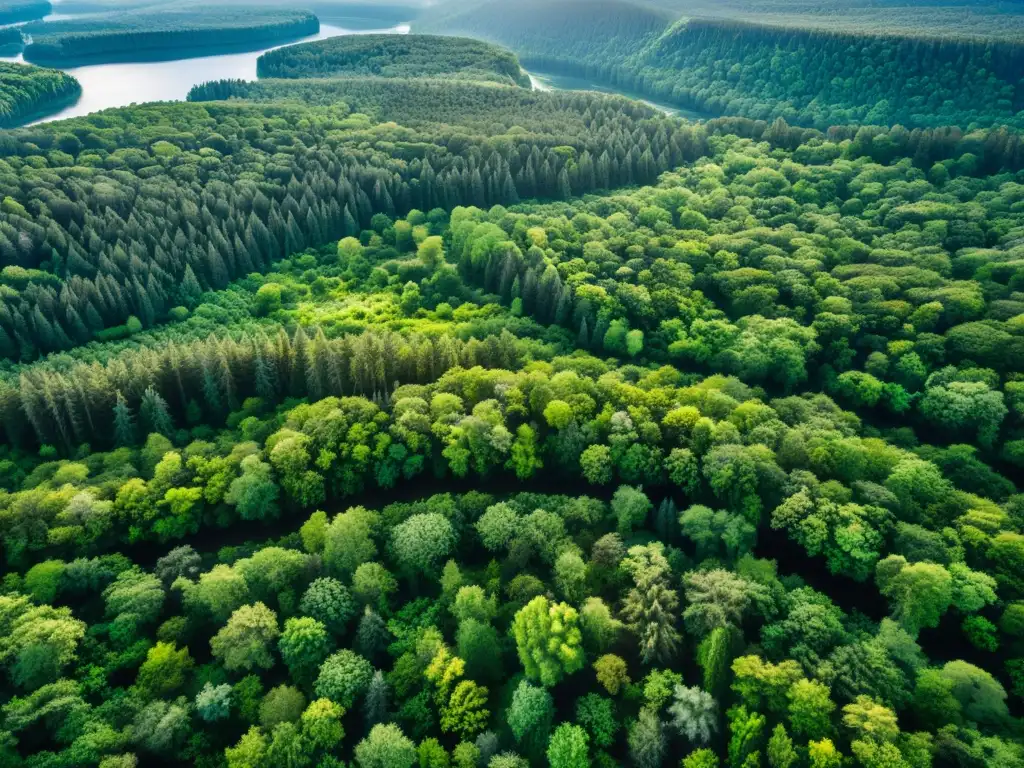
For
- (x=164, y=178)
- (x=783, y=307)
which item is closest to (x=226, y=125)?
(x=164, y=178)

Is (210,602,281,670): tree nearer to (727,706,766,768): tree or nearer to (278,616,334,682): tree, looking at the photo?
(278,616,334,682): tree

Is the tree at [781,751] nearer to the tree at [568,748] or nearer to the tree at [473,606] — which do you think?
the tree at [568,748]

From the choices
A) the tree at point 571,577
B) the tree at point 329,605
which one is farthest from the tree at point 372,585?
the tree at point 571,577

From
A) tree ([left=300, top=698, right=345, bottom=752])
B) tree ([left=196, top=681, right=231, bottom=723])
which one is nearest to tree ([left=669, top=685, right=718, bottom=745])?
tree ([left=300, top=698, right=345, bottom=752])

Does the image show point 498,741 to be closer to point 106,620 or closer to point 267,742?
point 267,742

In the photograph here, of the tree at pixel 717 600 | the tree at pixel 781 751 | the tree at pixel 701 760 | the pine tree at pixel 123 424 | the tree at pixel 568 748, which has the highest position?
the tree at pixel 717 600

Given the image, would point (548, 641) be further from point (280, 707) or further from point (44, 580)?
point (44, 580)
